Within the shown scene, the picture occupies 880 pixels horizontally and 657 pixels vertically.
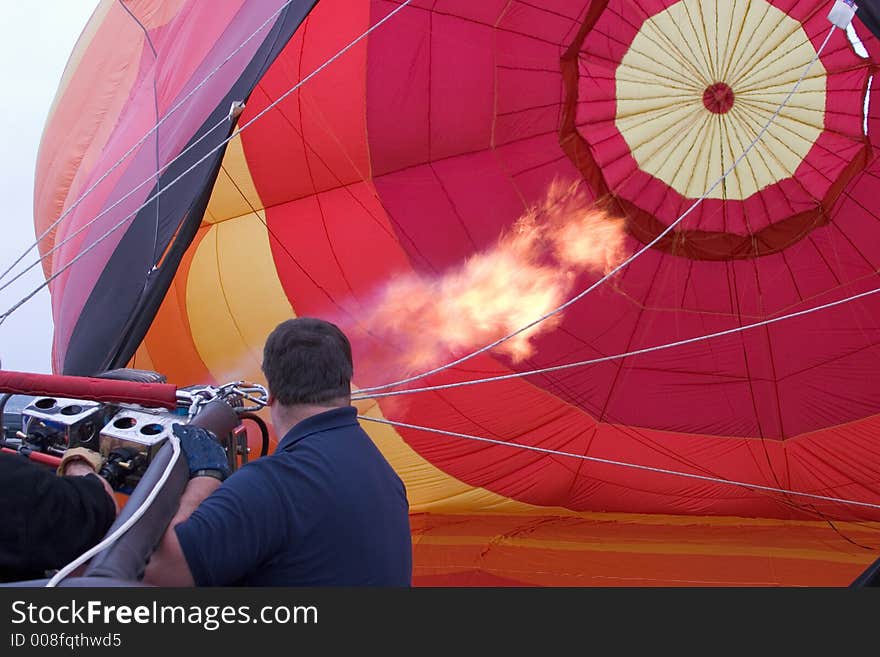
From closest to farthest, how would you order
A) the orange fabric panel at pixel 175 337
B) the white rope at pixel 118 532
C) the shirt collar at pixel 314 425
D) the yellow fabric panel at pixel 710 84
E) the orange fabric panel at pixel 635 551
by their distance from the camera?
the white rope at pixel 118 532 < the shirt collar at pixel 314 425 < the orange fabric panel at pixel 635 551 < the yellow fabric panel at pixel 710 84 < the orange fabric panel at pixel 175 337

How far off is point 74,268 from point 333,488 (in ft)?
6.29

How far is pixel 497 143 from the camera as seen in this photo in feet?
8.26

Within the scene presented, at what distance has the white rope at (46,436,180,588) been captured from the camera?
2.35 ft

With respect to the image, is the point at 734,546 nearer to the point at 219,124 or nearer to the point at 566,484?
the point at 566,484

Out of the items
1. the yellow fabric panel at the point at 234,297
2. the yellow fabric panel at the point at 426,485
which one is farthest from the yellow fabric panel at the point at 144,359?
the yellow fabric panel at the point at 426,485

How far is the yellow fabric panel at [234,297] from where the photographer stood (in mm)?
2578

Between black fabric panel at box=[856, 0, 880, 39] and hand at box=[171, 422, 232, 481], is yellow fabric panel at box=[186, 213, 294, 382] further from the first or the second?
black fabric panel at box=[856, 0, 880, 39]

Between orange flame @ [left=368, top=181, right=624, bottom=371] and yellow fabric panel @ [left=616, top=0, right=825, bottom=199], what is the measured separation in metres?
0.25

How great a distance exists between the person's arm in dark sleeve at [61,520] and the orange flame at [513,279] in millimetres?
1654

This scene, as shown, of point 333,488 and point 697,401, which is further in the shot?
point 697,401

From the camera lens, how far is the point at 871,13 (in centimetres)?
145

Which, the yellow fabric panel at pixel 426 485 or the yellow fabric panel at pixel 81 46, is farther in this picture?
the yellow fabric panel at pixel 81 46

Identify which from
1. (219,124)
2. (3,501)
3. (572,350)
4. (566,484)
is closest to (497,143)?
(572,350)

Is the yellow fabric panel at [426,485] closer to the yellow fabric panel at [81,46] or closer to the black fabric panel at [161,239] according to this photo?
the black fabric panel at [161,239]
